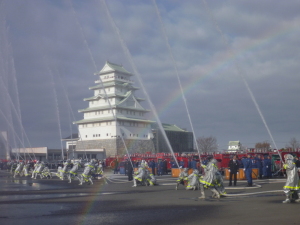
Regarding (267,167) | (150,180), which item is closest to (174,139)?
(267,167)

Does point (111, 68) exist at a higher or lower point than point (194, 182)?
higher

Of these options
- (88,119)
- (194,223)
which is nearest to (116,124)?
(88,119)

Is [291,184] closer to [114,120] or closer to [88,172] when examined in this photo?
[88,172]

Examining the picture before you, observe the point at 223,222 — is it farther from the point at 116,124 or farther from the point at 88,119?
the point at 88,119

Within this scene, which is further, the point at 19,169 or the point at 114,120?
the point at 114,120

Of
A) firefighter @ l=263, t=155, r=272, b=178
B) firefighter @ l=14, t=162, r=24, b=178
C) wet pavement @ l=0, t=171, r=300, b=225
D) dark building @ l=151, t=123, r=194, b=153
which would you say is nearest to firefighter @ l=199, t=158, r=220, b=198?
wet pavement @ l=0, t=171, r=300, b=225

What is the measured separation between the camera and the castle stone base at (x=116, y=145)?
7025cm

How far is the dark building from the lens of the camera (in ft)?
268

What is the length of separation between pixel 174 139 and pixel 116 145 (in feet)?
64.2

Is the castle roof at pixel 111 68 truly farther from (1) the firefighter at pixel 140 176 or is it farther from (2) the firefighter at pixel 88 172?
(1) the firefighter at pixel 140 176

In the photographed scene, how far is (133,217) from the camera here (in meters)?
10.0

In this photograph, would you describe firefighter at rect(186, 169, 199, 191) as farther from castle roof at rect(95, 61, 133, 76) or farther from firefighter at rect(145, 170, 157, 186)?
castle roof at rect(95, 61, 133, 76)

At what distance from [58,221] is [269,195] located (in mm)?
8434

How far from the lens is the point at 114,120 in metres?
71.3
